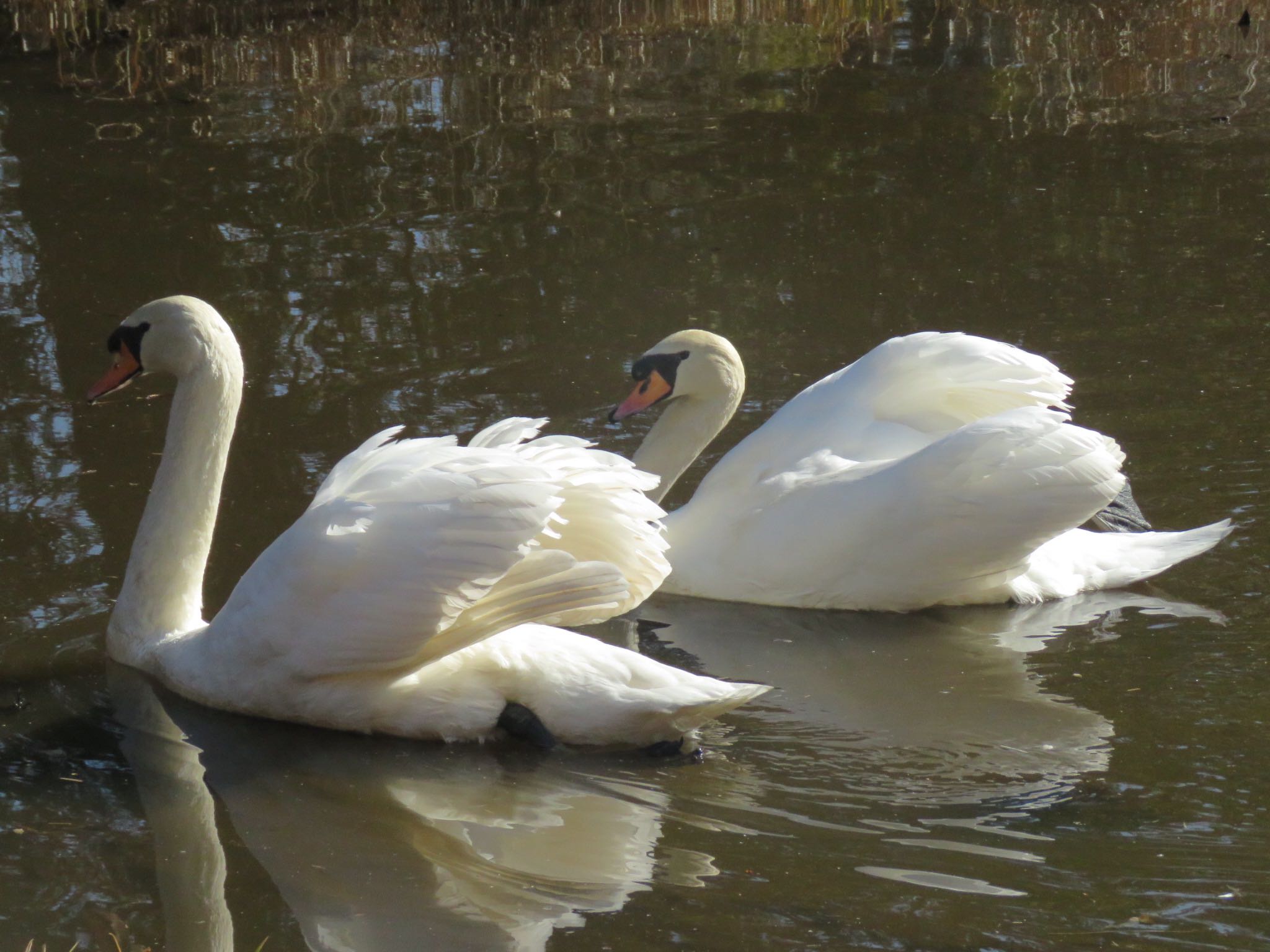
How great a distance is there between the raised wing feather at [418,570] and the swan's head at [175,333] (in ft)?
2.89

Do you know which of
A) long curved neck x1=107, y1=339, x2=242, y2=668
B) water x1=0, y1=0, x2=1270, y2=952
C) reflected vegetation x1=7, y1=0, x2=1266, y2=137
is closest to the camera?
water x1=0, y1=0, x2=1270, y2=952

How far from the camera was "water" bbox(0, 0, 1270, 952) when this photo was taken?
13.3 ft

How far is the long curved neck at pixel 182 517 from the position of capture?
5.39 metres

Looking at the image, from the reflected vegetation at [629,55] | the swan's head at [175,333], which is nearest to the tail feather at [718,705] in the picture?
the swan's head at [175,333]

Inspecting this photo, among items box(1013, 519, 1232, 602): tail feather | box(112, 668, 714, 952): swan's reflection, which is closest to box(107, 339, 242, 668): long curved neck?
box(112, 668, 714, 952): swan's reflection

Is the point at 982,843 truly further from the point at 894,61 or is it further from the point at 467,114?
the point at 894,61

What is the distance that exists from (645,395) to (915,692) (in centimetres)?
195

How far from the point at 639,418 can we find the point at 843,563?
204cm

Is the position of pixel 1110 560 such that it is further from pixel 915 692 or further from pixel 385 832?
pixel 385 832

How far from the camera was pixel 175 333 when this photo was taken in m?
5.47

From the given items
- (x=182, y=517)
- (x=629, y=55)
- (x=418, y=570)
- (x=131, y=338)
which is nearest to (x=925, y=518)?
(x=418, y=570)

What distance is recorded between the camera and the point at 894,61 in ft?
46.5

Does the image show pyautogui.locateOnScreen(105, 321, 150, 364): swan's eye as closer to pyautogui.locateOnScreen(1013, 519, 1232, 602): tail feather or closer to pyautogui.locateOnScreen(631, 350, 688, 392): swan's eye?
pyautogui.locateOnScreen(631, 350, 688, 392): swan's eye

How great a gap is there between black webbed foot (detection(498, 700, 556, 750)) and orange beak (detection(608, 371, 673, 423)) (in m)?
2.09
